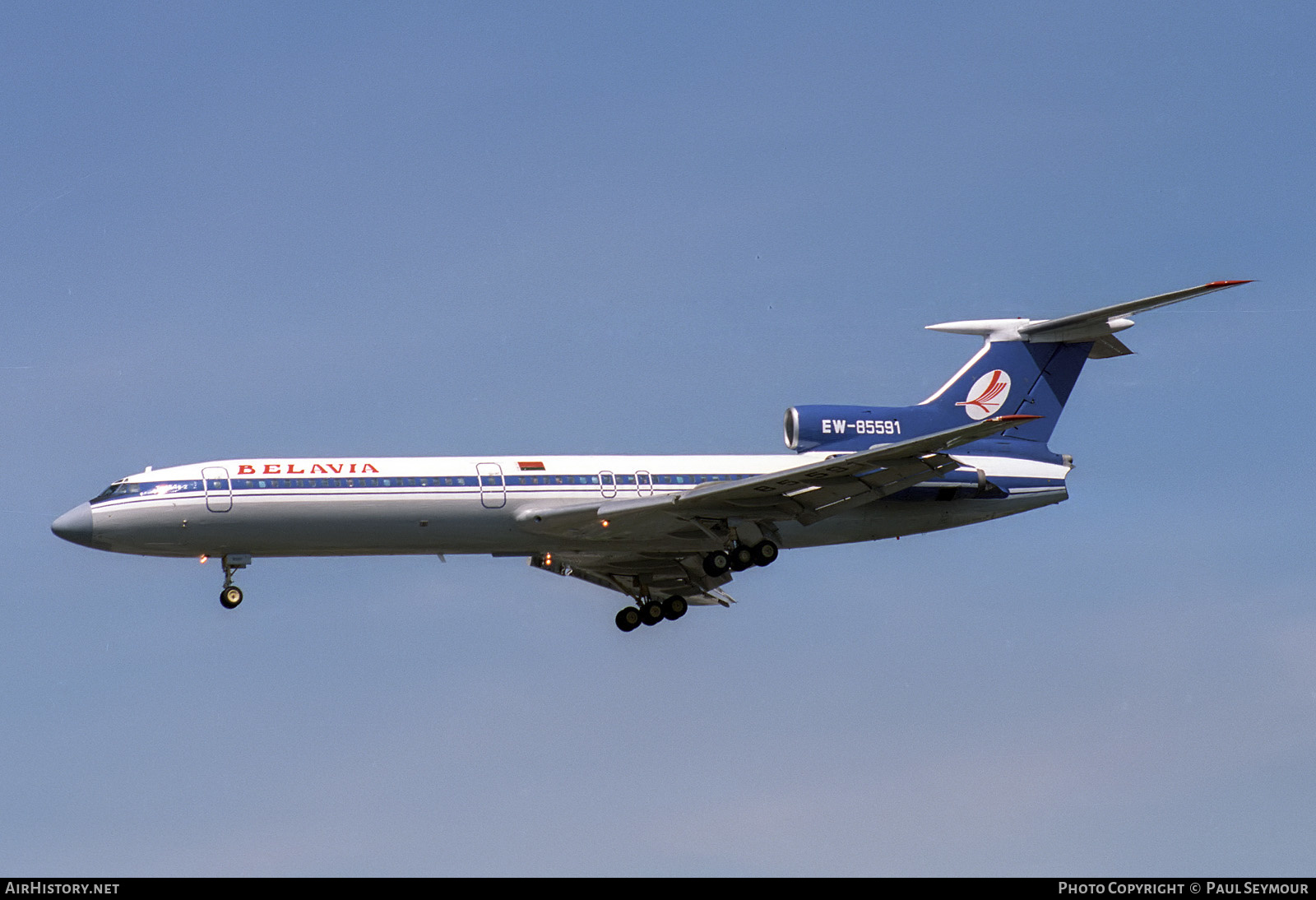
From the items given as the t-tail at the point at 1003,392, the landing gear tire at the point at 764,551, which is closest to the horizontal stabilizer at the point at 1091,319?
the t-tail at the point at 1003,392

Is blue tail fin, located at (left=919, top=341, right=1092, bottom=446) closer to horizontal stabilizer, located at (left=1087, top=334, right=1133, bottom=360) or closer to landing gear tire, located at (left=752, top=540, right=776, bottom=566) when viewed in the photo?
horizontal stabilizer, located at (left=1087, top=334, right=1133, bottom=360)

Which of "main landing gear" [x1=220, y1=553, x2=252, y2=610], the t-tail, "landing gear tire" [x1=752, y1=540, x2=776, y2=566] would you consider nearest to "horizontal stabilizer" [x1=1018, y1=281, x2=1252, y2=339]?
the t-tail

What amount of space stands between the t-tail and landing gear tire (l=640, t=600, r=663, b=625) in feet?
18.3

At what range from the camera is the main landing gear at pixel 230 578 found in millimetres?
35062

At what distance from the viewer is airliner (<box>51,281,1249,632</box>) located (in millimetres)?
34625

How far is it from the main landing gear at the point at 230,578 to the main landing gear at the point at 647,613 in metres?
9.57

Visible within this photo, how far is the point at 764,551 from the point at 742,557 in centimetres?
51

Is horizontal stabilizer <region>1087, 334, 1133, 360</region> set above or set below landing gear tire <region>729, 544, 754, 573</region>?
above

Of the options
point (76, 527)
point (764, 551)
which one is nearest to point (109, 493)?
point (76, 527)

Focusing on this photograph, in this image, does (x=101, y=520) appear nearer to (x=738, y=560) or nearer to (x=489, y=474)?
(x=489, y=474)

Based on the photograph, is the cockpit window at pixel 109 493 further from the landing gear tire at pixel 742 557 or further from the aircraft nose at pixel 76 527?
the landing gear tire at pixel 742 557

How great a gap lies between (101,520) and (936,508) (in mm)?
18287

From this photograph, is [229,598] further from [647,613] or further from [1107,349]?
[1107,349]
